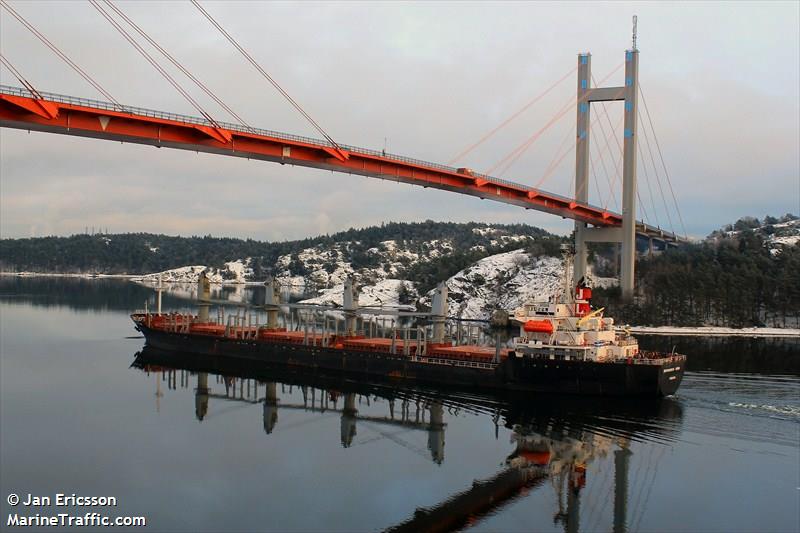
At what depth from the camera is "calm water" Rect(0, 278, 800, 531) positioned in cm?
2588

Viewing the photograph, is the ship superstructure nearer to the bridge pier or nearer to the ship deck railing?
the ship deck railing

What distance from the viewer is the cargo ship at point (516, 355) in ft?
142

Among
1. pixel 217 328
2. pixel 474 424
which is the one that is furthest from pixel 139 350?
pixel 474 424

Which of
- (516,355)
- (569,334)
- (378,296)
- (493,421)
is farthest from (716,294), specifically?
(378,296)

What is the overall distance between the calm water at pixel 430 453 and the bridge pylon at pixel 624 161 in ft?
107

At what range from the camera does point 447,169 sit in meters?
66.9

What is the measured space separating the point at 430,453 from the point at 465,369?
51.4ft

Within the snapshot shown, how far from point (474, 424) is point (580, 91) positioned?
5762 centimetres

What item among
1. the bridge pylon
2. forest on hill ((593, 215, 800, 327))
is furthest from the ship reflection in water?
forest on hill ((593, 215, 800, 327))

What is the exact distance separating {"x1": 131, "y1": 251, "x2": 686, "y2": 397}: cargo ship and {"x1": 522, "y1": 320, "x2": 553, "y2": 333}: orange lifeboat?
62 mm

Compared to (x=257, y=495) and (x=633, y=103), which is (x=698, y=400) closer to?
(x=257, y=495)

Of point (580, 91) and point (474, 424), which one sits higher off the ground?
point (580, 91)

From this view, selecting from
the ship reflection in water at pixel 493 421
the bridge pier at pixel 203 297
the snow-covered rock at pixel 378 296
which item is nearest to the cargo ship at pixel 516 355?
the ship reflection in water at pixel 493 421

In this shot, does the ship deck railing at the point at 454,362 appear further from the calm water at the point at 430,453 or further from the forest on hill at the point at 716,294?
the forest on hill at the point at 716,294
